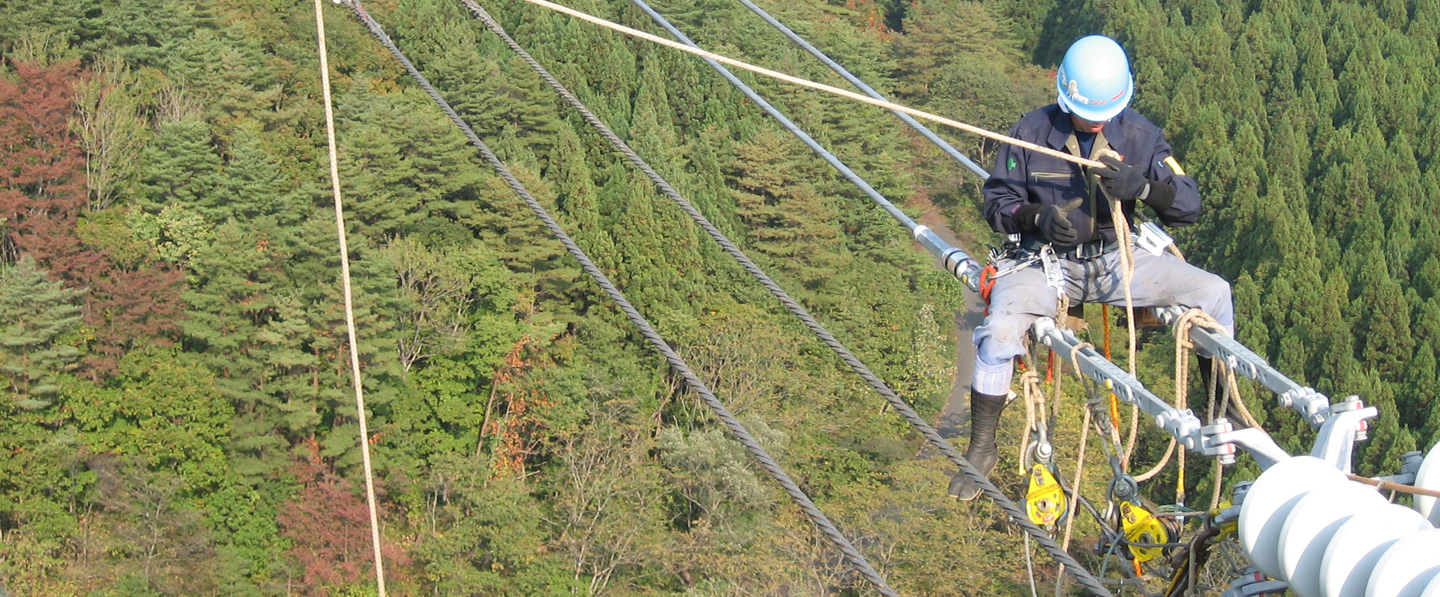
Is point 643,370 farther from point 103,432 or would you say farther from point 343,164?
point 103,432

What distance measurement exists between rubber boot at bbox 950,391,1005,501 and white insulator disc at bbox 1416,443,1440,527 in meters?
2.28

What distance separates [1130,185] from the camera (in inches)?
236

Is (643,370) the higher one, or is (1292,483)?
(1292,483)

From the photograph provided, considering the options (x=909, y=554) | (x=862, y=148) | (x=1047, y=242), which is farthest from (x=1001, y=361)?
(x=862, y=148)

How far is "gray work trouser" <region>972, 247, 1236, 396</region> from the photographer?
6172 millimetres

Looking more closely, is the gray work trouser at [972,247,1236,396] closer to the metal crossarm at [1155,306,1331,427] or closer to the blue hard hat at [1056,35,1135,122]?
the metal crossarm at [1155,306,1331,427]

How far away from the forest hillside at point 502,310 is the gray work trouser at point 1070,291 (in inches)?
890

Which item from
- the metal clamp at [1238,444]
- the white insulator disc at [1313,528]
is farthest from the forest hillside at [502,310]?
the white insulator disc at [1313,528]

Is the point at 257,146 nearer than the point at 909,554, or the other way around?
the point at 909,554

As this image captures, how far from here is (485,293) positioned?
41.4 metres

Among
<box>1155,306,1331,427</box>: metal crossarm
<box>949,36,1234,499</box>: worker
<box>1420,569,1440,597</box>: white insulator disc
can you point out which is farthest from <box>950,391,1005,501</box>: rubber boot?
<box>1420,569,1440,597</box>: white insulator disc

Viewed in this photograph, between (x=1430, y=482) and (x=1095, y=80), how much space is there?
101 inches

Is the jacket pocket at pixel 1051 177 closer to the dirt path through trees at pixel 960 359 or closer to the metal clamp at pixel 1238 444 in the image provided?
the metal clamp at pixel 1238 444

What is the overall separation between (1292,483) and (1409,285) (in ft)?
143
